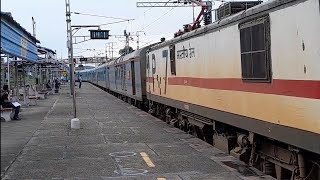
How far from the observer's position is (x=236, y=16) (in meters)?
8.73

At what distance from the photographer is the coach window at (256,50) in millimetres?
7277

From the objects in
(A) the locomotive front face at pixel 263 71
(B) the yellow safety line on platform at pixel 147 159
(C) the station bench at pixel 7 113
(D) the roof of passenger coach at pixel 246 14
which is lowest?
(B) the yellow safety line on platform at pixel 147 159

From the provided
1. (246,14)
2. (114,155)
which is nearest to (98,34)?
(114,155)

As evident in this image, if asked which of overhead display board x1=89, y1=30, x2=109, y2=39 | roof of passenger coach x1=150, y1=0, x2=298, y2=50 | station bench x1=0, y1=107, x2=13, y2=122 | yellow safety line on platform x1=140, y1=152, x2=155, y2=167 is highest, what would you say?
overhead display board x1=89, y1=30, x2=109, y2=39

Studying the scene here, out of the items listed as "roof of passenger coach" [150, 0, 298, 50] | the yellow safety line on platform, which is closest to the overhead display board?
"roof of passenger coach" [150, 0, 298, 50]

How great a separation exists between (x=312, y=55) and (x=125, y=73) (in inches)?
965

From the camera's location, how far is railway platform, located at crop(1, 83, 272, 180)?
28.1 feet

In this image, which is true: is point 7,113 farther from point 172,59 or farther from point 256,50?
point 256,50

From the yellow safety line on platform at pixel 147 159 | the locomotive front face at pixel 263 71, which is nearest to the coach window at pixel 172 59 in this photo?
the locomotive front face at pixel 263 71

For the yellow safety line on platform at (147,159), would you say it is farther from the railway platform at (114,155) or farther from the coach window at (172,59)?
the coach window at (172,59)

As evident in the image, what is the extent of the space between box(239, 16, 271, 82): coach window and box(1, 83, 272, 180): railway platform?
1.86 m

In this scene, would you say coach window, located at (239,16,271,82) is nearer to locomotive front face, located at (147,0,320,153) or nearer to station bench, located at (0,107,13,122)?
locomotive front face, located at (147,0,320,153)

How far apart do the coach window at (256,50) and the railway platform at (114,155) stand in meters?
1.86

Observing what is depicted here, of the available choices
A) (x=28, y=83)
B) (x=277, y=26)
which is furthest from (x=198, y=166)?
(x=28, y=83)
